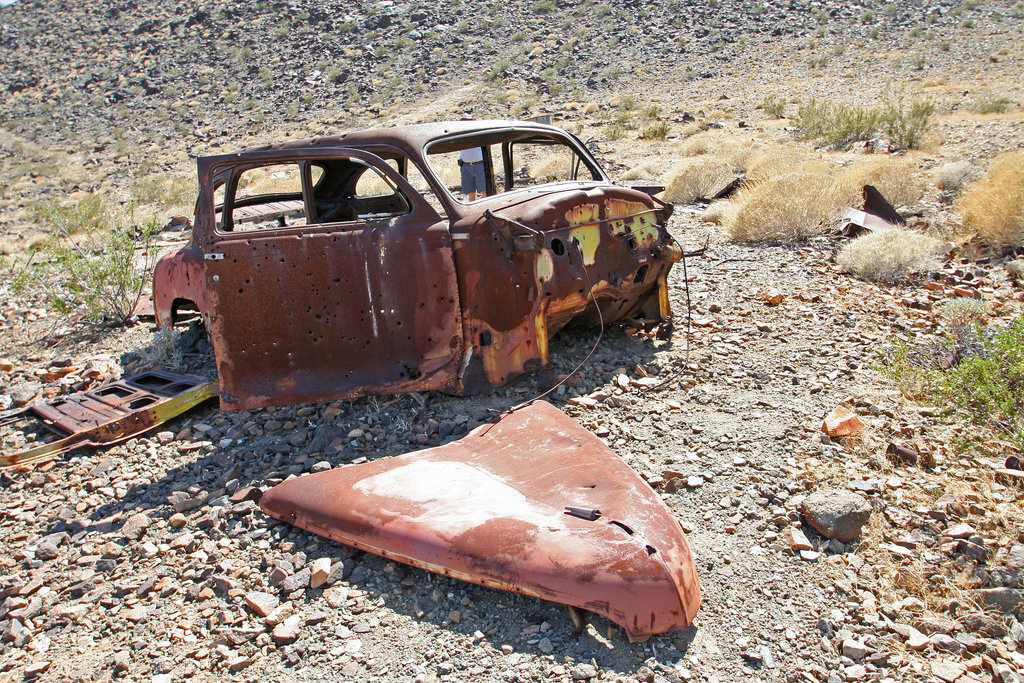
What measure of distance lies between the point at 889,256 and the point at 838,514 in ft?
13.5

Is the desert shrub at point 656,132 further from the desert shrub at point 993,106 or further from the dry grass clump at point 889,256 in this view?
the dry grass clump at point 889,256

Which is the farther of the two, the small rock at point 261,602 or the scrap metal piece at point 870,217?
the scrap metal piece at point 870,217

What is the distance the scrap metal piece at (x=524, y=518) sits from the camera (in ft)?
8.08

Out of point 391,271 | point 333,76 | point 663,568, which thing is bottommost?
point 663,568

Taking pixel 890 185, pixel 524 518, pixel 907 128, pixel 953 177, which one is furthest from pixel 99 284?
pixel 907 128

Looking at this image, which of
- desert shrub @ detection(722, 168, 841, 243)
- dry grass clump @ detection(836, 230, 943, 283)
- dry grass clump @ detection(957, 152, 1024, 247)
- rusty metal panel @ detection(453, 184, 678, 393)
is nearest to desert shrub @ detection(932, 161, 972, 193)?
dry grass clump @ detection(957, 152, 1024, 247)

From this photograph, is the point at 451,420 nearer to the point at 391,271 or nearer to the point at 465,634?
the point at 391,271

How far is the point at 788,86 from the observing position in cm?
2320

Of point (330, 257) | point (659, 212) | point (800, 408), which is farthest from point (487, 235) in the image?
point (800, 408)

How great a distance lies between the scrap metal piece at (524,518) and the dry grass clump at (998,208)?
216 inches

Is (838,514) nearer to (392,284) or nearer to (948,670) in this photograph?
(948,670)

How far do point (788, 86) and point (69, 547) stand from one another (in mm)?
24404

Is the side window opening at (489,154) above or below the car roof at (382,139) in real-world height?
below

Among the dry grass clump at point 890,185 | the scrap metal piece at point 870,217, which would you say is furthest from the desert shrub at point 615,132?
the scrap metal piece at point 870,217
